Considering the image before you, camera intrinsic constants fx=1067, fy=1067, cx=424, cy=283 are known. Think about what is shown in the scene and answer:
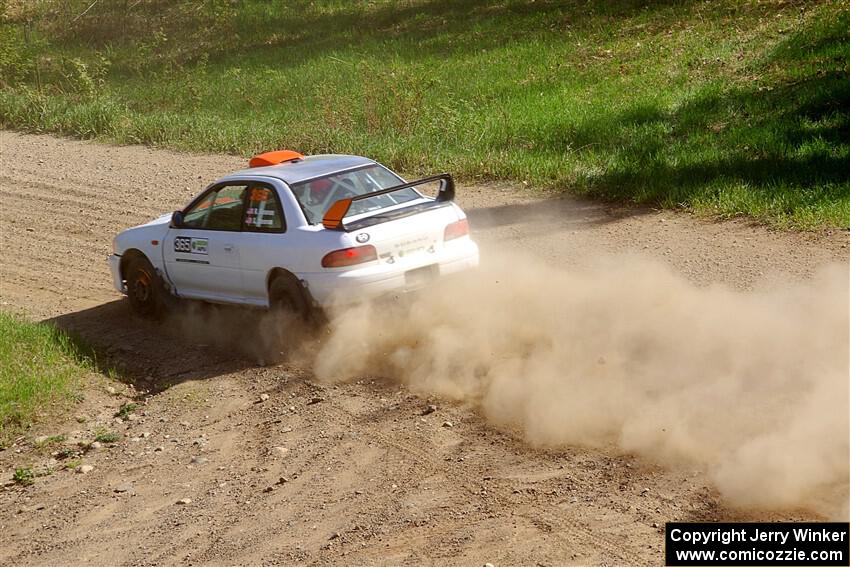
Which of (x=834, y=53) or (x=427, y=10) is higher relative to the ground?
(x=427, y=10)

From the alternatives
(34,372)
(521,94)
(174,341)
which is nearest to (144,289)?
(174,341)

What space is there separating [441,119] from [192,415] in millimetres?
10563

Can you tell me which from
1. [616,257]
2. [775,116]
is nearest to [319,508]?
[616,257]

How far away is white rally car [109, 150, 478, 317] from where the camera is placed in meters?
9.34

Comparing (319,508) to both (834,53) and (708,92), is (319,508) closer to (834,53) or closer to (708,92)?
(708,92)

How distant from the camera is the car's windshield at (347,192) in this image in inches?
385

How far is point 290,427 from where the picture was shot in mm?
8398

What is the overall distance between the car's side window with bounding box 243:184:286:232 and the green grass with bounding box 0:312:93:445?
85.7 inches

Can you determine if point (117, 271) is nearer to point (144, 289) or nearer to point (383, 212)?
point (144, 289)

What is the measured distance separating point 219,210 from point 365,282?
2.10 m

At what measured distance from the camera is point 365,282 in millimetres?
9266

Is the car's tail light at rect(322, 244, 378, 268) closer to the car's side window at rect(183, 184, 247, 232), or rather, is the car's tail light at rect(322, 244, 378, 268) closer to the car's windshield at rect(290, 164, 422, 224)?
the car's windshield at rect(290, 164, 422, 224)

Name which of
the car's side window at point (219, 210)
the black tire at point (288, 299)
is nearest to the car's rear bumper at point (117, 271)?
the car's side window at point (219, 210)

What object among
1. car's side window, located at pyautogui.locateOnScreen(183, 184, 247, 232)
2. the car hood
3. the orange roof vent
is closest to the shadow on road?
the car hood
